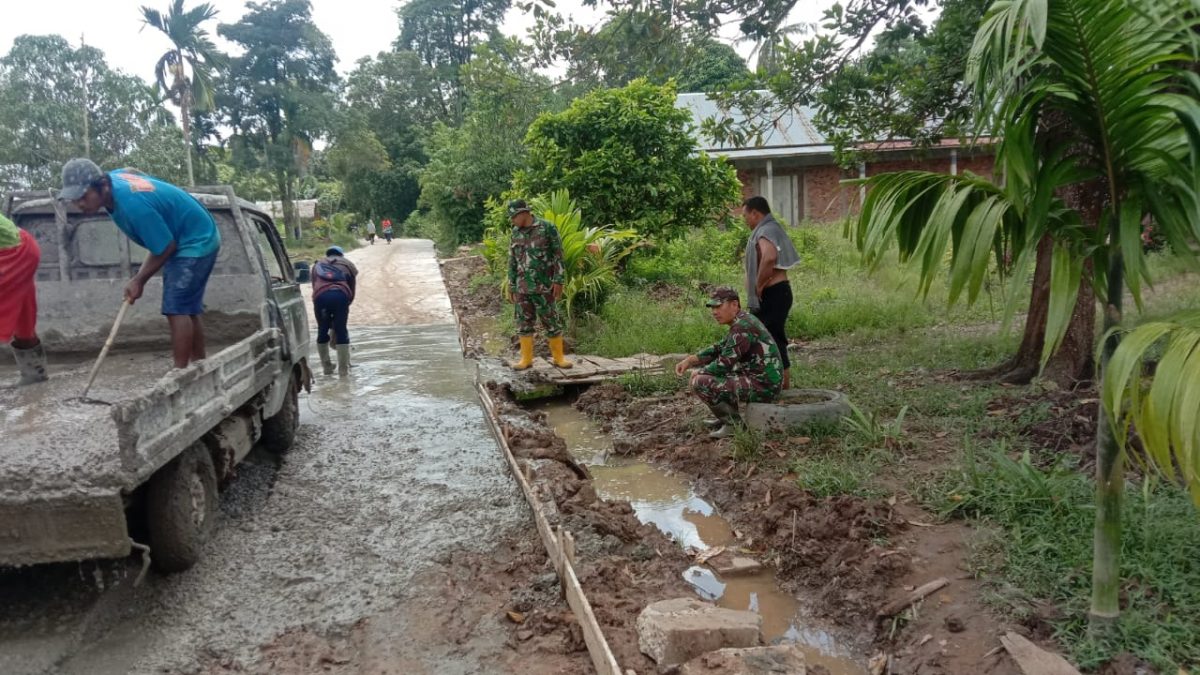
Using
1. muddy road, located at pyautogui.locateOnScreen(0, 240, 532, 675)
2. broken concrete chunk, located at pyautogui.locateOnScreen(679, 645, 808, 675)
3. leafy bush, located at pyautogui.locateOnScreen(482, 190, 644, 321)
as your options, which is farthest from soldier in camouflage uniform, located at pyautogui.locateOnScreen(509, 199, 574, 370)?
broken concrete chunk, located at pyautogui.locateOnScreen(679, 645, 808, 675)

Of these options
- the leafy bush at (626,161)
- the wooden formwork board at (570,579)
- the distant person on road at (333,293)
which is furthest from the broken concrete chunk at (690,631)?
the leafy bush at (626,161)

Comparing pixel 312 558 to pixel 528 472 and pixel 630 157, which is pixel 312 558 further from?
pixel 630 157

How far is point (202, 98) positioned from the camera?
91.9 ft

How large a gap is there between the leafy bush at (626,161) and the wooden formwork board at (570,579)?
286 inches

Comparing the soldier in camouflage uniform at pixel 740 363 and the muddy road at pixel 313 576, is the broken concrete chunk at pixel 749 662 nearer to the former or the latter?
the muddy road at pixel 313 576

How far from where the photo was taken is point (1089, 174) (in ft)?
8.45

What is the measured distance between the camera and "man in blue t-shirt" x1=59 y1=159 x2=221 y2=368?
449 cm

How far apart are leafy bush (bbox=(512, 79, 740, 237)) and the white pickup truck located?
19.0 ft

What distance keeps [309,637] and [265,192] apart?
45.6 metres

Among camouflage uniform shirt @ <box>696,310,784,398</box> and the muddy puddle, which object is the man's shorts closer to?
the muddy puddle

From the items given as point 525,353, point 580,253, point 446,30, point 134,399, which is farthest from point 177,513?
point 446,30

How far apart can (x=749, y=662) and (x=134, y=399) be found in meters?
2.55

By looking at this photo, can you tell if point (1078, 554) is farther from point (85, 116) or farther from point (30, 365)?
point (85, 116)

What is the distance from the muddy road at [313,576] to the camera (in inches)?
126
